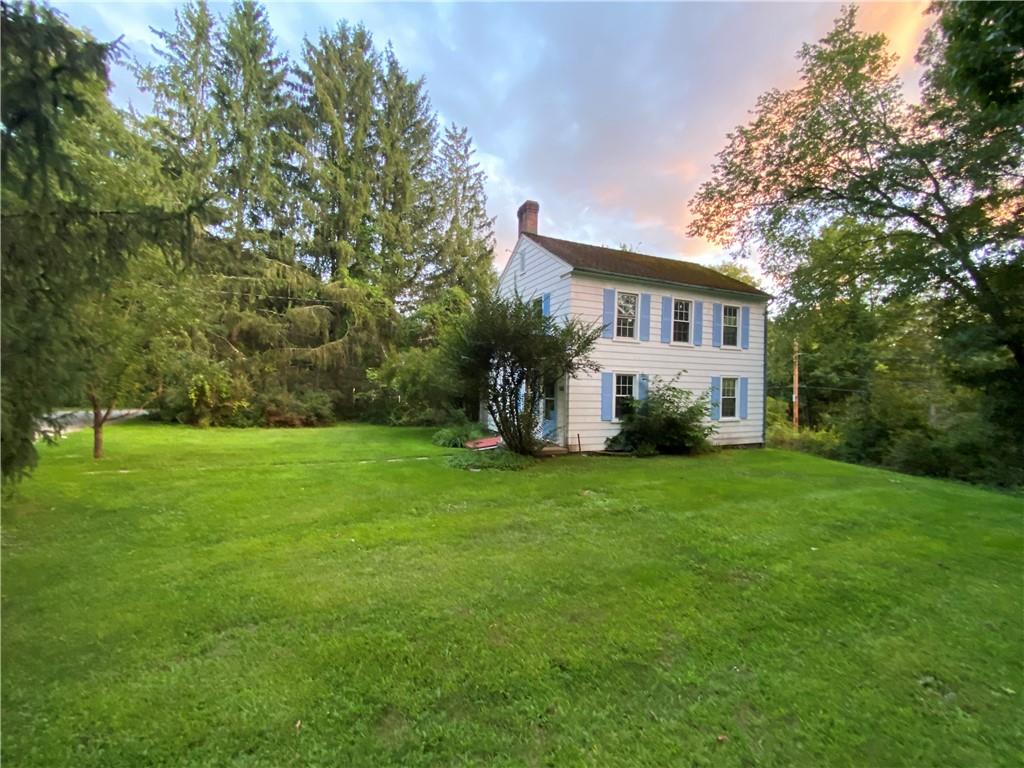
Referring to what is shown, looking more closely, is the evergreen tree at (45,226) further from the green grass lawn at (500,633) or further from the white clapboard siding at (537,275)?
the white clapboard siding at (537,275)

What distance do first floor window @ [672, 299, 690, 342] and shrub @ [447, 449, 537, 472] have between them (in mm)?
5962

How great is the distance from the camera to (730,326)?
1383 cm

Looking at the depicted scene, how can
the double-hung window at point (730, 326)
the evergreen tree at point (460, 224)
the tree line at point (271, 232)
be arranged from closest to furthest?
the tree line at point (271, 232), the double-hung window at point (730, 326), the evergreen tree at point (460, 224)

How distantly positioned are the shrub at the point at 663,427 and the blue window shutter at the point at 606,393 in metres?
0.50

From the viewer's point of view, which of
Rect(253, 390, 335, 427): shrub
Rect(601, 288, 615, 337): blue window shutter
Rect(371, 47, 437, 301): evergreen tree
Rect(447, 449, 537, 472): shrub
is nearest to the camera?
Rect(447, 449, 537, 472): shrub

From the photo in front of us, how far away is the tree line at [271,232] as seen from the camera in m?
6.11

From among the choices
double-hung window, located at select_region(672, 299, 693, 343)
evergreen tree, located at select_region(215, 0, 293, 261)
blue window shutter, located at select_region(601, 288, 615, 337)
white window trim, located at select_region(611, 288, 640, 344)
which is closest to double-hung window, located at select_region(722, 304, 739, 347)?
double-hung window, located at select_region(672, 299, 693, 343)

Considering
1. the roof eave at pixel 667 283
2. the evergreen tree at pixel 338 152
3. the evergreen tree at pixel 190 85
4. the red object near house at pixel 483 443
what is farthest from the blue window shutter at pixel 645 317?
the evergreen tree at pixel 190 85

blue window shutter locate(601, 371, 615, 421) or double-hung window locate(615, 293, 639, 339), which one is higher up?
double-hung window locate(615, 293, 639, 339)

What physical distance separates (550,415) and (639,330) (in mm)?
3271

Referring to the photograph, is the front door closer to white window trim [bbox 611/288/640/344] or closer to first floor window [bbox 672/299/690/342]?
white window trim [bbox 611/288/640/344]

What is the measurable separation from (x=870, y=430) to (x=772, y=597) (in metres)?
15.2

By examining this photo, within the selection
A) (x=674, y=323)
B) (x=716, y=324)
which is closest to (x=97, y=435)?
(x=674, y=323)

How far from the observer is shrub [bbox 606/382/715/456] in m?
11.7
